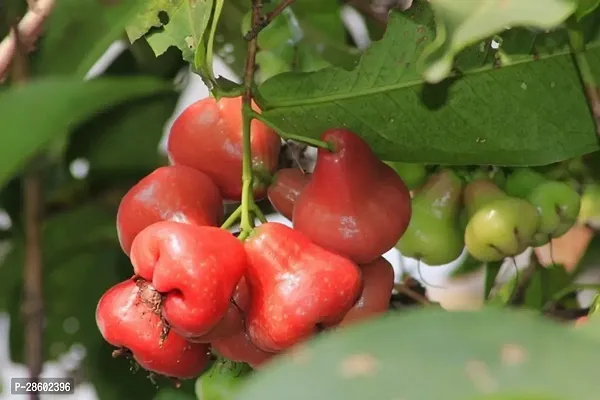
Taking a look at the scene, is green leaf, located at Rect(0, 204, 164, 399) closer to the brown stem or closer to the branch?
the brown stem

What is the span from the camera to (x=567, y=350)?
0.64ft

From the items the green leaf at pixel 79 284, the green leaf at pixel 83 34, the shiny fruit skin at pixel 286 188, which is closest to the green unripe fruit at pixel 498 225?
the shiny fruit skin at pixel 286 188

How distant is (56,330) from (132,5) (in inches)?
21.1

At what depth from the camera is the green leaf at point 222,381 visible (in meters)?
0.45

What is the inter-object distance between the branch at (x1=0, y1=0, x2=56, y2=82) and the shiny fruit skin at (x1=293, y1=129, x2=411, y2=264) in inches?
5.9

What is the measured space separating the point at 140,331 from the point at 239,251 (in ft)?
0.19

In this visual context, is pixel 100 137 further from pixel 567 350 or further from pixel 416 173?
pixel 567 350

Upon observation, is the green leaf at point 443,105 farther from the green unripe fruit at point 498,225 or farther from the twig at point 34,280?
the twig at point 34,280

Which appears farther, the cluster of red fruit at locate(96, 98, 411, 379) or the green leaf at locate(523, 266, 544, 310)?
the green leaf at locate(523, 266, 544, 310)

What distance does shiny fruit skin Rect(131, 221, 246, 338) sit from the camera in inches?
12.6

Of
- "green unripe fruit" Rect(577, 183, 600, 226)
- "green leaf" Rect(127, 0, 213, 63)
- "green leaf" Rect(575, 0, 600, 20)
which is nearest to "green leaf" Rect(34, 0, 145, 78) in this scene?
"green leaf" Rect(127, 0, 213, 63)

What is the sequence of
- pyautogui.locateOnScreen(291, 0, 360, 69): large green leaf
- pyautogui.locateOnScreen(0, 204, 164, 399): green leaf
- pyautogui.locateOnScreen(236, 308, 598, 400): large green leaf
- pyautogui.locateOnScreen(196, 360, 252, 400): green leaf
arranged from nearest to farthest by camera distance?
pyautogui.locateOnScreen(236, 308, 598, 400): large green leaf, pyautogui.locateOnScreen(196, 360, 252, 400): green leaf, pyautogui.locateOnScreen(291, 0, 360, 69): large green leaf, pyautogui.locateOnScreen(0, 204, 164, 399): green leaf

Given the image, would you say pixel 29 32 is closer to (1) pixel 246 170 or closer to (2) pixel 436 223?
(1) pixel 246 170

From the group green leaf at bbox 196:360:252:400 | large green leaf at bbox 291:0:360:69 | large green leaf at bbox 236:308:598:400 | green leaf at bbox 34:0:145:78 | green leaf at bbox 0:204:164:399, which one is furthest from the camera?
green leaf at bbox 0:204:164:399
